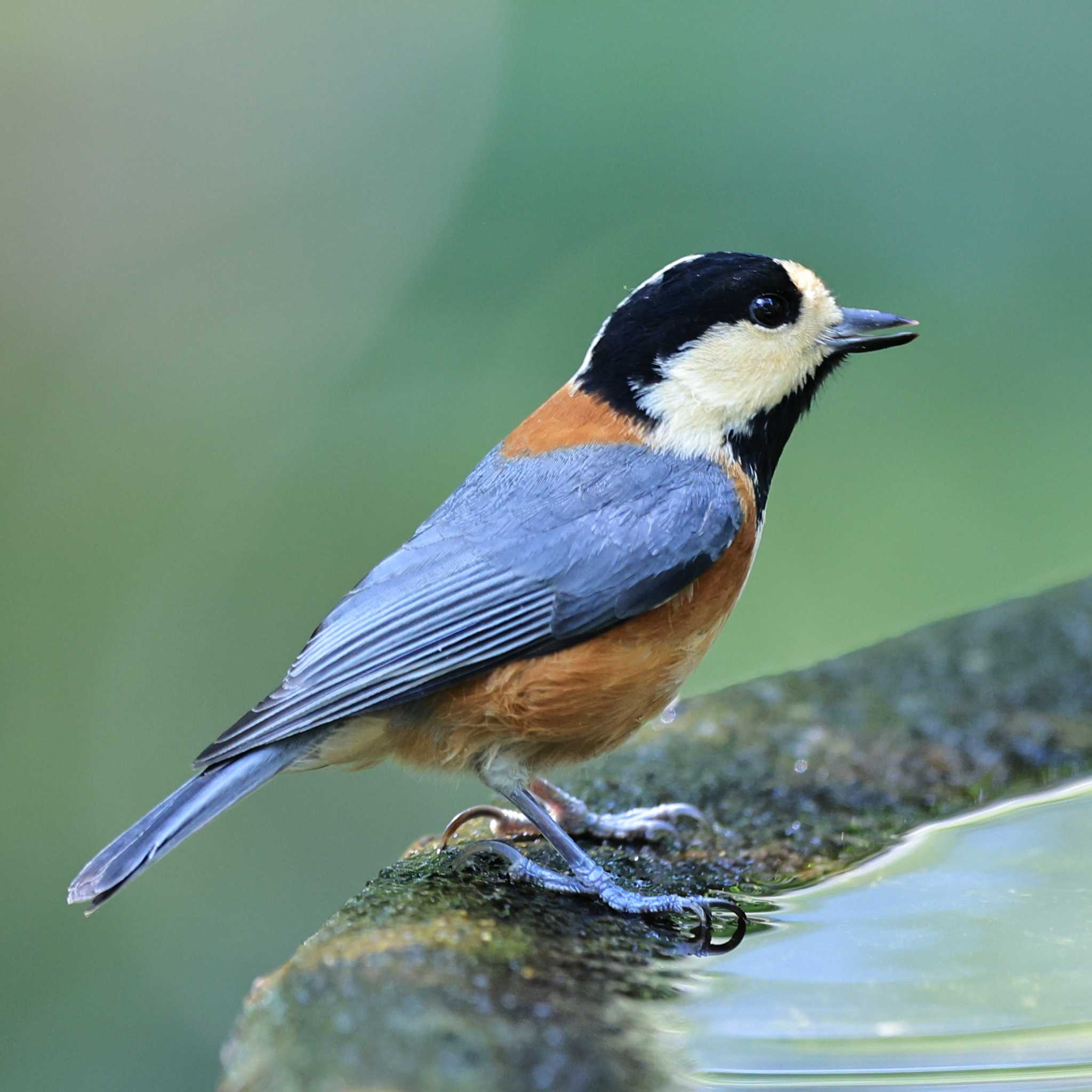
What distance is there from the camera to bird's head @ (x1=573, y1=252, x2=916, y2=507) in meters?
2.44

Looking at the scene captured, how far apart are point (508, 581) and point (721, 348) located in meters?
0.65

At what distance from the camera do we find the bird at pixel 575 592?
2096mm

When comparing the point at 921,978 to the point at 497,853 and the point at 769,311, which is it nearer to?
the point at 497,853

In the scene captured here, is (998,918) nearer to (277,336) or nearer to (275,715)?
(275,715)

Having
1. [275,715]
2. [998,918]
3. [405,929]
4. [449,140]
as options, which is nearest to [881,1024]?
[998,918]

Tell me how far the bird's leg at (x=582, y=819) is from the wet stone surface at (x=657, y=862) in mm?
33

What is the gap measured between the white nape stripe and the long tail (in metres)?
0.95

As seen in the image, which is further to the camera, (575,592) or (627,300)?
(627,300)

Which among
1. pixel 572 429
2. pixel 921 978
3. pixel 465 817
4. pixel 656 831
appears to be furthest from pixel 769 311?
pixel 921 978

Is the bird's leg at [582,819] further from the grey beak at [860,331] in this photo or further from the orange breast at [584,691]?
the grey beak at [860,331]

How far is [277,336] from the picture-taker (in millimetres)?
5254

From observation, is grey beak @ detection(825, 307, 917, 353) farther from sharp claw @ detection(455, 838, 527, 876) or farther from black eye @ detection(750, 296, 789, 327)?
sharp claw @ detection(455, 838, 527, 876)

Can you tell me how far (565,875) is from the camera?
2.14m

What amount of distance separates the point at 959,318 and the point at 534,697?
3360 millimetres
